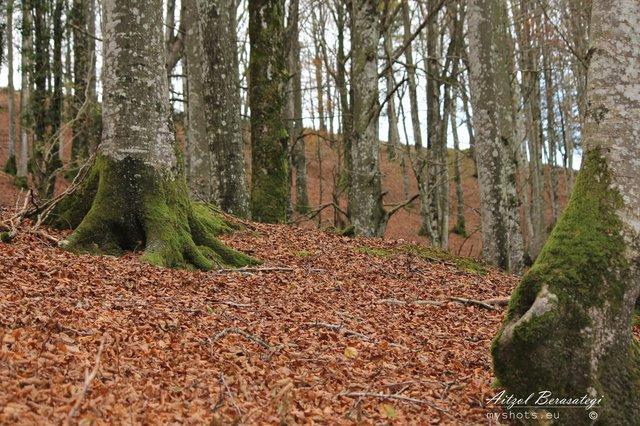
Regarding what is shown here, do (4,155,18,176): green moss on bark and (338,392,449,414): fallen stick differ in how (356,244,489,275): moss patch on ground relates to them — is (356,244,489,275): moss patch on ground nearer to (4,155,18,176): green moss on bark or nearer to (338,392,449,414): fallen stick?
(338,392,449,414): fallen stick

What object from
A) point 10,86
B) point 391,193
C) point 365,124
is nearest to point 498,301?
point 365,124

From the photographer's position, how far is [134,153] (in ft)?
22.5

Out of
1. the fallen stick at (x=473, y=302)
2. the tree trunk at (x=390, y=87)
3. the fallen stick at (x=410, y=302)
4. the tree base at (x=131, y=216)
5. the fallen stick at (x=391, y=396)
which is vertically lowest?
the fallen stick at (x=391, y=396)

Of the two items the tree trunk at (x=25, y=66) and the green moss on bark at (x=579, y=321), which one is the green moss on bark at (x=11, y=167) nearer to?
the tree trunk at (x=25, y=66)

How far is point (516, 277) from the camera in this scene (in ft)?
31.7

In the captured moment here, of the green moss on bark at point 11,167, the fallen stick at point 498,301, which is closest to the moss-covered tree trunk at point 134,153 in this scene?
the fallen stick at point 498,301

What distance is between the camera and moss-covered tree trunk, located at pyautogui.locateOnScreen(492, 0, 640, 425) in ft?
12.6

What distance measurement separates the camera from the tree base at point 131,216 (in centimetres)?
668

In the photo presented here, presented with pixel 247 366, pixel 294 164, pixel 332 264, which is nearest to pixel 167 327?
pixel 247 366

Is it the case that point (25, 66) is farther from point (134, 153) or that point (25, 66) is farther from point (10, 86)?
point (134, 153)

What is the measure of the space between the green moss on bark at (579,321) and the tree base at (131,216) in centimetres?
402

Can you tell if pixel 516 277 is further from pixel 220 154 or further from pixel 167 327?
pixel 167 327

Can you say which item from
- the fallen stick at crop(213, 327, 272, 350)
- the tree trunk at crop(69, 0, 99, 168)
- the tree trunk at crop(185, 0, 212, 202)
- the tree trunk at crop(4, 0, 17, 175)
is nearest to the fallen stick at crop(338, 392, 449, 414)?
the fallen stick at crop(213, 327, 272, 350)

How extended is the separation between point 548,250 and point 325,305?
109 inches
